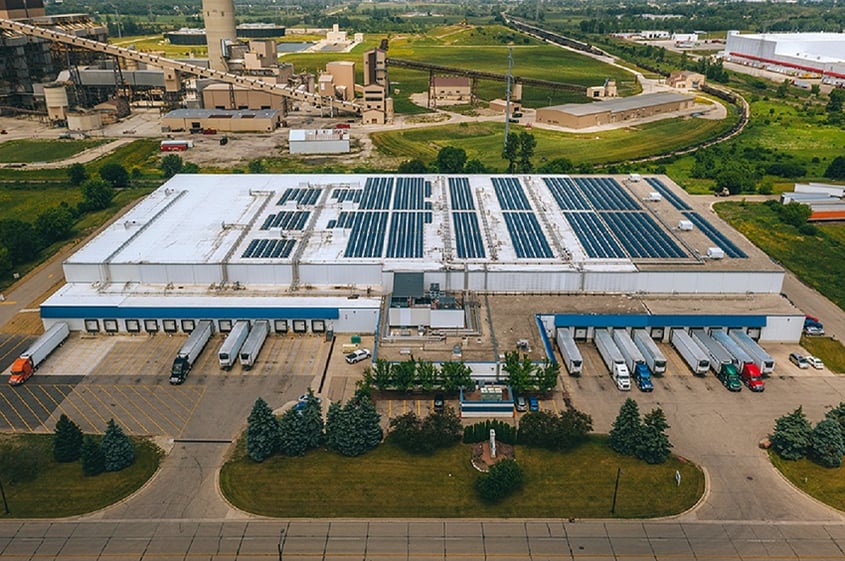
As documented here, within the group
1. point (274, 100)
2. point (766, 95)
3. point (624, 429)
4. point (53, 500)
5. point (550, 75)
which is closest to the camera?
point (53, 500)

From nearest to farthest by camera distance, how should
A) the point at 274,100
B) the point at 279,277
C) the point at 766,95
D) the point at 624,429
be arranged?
the point at 624,429 < the point at 279,277 < the point at 274,100 < the point at 766,95

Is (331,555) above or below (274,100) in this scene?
below

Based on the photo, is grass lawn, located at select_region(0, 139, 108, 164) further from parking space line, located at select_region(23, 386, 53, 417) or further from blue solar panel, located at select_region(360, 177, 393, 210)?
parking space line, located at select_region(23, 386, 53, 417)

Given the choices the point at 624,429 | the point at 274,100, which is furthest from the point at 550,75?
the point at 624,429

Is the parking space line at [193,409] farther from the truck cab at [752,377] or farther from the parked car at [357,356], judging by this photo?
the truck cab at [752,377]

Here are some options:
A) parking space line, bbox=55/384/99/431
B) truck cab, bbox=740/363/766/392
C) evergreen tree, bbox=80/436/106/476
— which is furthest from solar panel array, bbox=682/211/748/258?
parking space line, bbox=55/384/99/431

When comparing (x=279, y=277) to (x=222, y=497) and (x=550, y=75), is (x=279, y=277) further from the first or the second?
(x=550, y=75)

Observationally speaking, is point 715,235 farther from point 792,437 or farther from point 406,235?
point 406,235

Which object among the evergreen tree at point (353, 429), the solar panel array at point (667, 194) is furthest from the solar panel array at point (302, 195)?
the solar panel array at point (667, 194)
